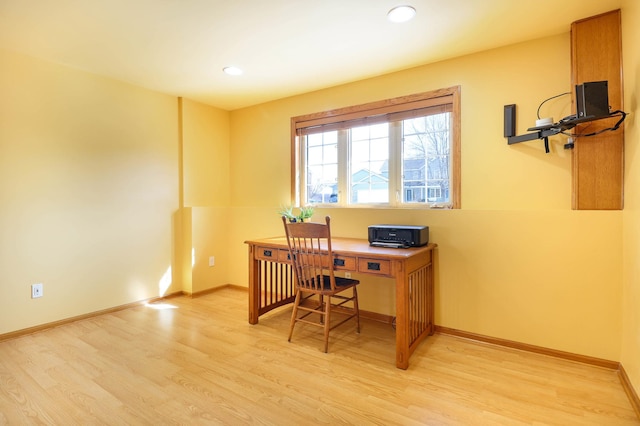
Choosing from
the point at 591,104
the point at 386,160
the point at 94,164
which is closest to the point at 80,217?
the point at 94,164

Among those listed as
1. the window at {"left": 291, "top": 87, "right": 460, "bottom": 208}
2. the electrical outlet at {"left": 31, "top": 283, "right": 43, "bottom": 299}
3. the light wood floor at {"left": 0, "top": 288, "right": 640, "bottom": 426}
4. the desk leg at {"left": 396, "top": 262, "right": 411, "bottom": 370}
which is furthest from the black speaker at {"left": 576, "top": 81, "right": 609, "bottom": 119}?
the electrical outlet at {"left": 31, "top": 283, "right": 43, "bottom": 299}

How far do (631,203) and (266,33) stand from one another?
101 inches

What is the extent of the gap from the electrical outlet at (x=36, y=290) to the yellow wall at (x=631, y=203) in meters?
4.21

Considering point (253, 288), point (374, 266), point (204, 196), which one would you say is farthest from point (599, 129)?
point (204, 196)

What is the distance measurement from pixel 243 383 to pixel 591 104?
266 centimetres

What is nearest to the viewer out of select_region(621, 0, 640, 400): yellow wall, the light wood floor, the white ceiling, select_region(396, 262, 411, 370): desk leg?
the light wood floor

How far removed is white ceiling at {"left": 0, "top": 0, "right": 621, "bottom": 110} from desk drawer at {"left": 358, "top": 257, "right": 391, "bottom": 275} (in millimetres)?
1629

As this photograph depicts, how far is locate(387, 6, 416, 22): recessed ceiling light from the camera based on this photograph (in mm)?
2104

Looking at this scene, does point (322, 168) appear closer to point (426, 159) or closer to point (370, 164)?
point (370, 164)

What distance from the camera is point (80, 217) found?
307 centimetres

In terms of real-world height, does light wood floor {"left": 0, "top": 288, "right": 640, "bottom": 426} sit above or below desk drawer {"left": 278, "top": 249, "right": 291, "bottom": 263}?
below

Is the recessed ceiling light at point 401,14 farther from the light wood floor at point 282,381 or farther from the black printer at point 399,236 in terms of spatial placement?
the light wood floor at point 282,381

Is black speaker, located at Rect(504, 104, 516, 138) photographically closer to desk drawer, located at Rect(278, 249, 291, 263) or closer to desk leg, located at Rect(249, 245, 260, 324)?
desk drawer, located at Rect(278, 249, 291, 263)

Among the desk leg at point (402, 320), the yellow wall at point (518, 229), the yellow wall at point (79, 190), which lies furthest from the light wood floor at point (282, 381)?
the yellow wall at point (79, 190)
